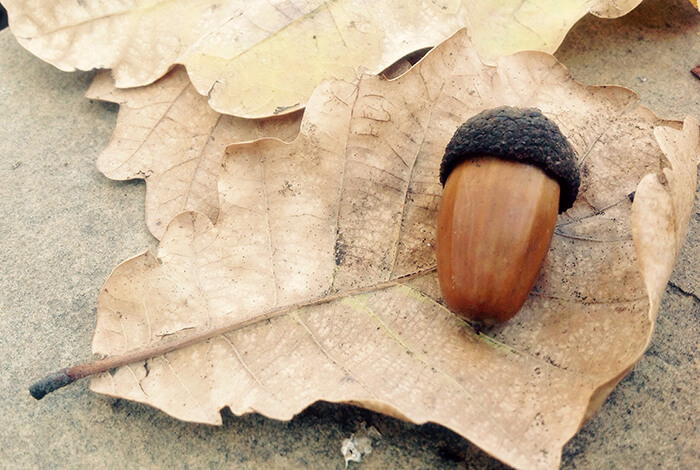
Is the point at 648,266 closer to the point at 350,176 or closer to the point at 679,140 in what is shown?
the point at 679,140

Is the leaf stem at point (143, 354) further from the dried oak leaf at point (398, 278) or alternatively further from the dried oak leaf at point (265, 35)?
the dried oak leaf at point (265, 35)

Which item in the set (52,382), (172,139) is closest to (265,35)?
(172,139)

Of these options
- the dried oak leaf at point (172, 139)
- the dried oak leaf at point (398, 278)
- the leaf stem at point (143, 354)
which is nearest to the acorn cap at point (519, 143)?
the dried oak leaf at point (398, 278)

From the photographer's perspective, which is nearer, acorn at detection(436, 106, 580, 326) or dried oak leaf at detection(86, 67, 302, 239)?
acorn at detection(436, 106, 580, 326)

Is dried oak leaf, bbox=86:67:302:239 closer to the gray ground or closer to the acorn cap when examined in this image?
the gray ground

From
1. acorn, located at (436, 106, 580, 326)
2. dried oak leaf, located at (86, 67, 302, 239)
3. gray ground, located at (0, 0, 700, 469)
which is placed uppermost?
acorn, located at (436, 106, 580, 326)

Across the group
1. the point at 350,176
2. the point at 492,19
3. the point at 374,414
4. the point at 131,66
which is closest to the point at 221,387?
the point at 374,414

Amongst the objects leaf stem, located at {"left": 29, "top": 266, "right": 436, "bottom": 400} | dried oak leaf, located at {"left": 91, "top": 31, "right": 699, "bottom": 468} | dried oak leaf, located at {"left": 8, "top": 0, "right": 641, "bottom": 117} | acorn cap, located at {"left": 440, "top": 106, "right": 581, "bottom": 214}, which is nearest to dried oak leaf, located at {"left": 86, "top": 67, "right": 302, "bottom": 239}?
dried oak leaf, located at {"left": 8, "top": 0, "right": 641, "bottom": 117}
